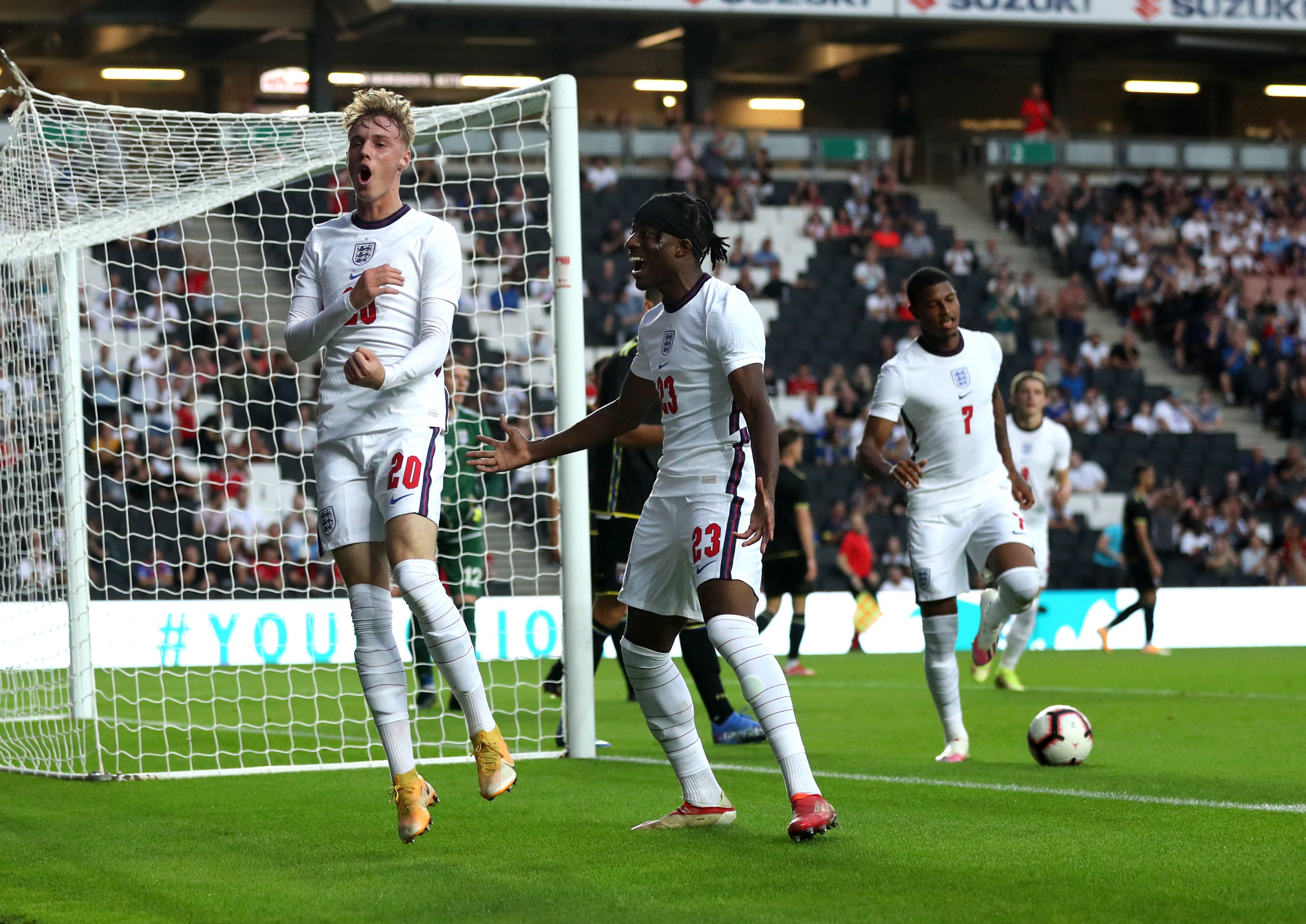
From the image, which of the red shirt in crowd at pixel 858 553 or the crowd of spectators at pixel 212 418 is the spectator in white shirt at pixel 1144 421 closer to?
the red shirt in crowd at pixel 858 553

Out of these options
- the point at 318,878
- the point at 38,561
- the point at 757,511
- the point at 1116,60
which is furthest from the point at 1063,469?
the point at 1116,60

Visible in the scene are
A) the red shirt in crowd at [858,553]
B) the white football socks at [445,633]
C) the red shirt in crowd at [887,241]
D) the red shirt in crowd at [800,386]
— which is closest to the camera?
the white football socks at [445,633]

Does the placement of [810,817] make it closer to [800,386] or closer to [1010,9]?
[800,386]

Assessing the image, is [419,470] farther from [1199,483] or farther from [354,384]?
[1199,483]

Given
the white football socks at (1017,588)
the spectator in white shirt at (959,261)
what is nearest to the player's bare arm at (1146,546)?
the white football socks at (1017,588)

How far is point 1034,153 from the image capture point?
3086 centimetres

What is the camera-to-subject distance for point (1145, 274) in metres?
28.1

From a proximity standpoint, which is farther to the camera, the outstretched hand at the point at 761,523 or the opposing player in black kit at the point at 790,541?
the opposing player in black kit at the point at 790,541

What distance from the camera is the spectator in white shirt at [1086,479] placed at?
74.1ft

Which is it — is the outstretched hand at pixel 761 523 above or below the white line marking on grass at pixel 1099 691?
above

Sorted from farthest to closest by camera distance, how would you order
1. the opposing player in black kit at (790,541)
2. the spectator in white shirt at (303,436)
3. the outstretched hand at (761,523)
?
the spectator in white shirt at (303,436)
the opposing player in black kit at (790,541)
the outstretched hand at (761,523)

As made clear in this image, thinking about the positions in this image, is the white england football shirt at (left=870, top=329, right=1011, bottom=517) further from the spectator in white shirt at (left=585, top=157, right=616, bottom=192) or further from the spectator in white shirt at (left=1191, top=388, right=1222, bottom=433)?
the spectator in white shirt at (left=585, top=157, right=616, bottom=192)

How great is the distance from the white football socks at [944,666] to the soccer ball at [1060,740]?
15.8 inches

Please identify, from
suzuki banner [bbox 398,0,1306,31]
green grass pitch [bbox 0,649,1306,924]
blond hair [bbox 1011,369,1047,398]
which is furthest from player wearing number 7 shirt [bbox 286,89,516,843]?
suzuki banner [bbox 398,0,1306,31]
